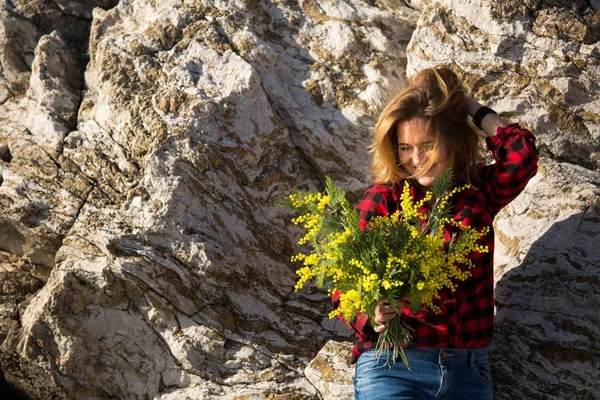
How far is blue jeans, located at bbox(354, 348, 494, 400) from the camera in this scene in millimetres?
3672

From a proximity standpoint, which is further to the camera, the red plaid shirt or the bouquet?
the red plaid shirt

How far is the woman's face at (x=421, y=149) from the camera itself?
3740mm

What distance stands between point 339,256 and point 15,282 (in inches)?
113

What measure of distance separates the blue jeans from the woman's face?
1.02m

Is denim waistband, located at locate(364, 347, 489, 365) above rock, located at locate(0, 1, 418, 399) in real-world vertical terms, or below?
below

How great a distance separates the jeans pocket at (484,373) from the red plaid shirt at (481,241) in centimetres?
13

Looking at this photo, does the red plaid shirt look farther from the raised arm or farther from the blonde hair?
the blonde hair

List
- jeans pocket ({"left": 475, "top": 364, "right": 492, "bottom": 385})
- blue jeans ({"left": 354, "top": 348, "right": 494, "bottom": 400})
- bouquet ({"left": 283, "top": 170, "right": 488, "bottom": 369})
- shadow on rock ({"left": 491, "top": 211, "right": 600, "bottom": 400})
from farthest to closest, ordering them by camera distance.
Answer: shadow on rock ({"left": 491, "top": 211, "right": 600, "bottom": 400}) < jeans pocket ({"left": 475, "top": 364, "right": 492, "bottom": 385}) < blue jeans ({"left": 354, "top": 348, "right": 494, "bottom": 400}) < bouquet ({"left": 283, "top": 170, "right": 488, "bottom": 369})

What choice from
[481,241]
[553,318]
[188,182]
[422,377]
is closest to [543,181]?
[553,318]

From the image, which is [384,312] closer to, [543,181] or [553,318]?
[553,318]

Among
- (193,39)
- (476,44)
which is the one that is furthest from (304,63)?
(476,44)

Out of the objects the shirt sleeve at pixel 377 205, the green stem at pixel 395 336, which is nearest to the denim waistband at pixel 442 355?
the green stem at pixel 395 336

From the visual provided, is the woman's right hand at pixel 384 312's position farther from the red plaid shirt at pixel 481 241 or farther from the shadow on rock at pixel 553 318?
the shadow on rock at pixel 553 318

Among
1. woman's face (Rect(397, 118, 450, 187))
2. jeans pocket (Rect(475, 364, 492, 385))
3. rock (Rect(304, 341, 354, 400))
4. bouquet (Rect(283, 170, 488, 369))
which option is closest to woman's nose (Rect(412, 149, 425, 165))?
woman's face (Rect(397, 118, 450, 187))
